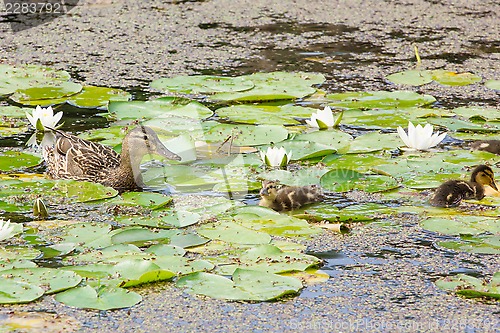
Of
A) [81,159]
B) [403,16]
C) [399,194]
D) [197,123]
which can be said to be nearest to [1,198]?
[81,159]

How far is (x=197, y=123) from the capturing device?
717 centimetres

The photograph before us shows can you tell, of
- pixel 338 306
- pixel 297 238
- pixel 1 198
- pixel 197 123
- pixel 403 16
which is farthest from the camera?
pixel 403 16

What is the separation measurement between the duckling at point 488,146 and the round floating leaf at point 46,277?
3.28 meters

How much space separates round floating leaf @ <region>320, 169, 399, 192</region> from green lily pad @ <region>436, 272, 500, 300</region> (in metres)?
1.34

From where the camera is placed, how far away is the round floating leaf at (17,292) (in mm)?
4246

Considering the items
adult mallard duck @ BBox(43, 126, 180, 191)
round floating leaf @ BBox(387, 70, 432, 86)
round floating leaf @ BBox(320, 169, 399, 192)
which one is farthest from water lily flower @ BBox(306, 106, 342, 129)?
round floating leaf @ BBox(387, 70, 432, 86)

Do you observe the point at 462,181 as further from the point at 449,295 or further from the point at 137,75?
the point at 137,75

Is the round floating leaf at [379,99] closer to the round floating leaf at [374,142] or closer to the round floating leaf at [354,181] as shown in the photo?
the round floating leaf at [374,142]

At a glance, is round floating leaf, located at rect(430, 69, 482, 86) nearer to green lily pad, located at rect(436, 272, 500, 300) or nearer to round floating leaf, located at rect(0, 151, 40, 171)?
round floating leaf, located at rect(0, 151, 40, 171)

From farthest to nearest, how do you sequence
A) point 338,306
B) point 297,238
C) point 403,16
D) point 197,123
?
1. point 403,16
2. point 197,123
3. point 297,238
4. point 338,306

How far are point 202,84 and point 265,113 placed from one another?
3.19 ft

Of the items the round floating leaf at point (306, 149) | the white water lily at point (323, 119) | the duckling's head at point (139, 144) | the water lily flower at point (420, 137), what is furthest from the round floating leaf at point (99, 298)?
the white water lily at point (323, 119)

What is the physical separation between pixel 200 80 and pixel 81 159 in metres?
2.05

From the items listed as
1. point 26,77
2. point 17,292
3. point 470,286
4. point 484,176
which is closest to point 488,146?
point 484,176
